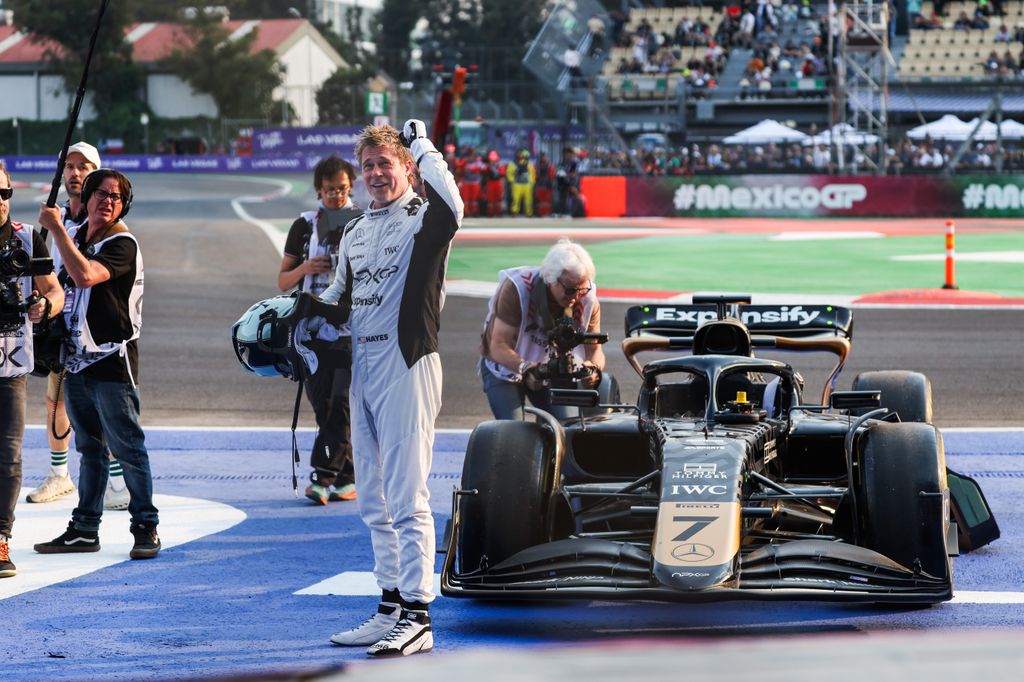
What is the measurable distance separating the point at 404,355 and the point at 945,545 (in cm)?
214

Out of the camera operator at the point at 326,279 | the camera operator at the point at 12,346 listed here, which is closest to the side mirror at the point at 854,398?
the camera operator at the point at 326,279

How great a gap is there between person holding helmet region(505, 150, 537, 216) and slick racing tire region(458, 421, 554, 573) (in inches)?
1298

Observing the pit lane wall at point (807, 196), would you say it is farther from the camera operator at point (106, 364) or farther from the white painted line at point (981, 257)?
the camera operator at point (106, 364)

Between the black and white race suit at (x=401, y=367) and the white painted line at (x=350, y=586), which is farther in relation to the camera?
the white painted line at (x=350, y=586)

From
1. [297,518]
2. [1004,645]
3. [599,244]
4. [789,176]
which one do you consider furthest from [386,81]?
[1004,645]

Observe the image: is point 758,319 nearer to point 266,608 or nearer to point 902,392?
point 902,392

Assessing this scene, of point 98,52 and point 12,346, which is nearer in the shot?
point 12,346

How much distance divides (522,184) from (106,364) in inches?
1271

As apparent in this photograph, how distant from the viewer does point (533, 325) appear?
7.34m

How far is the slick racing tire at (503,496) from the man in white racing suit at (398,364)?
0.34 metres

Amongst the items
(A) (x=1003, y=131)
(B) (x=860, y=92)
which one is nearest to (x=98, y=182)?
(A) (x=1003, y=131)

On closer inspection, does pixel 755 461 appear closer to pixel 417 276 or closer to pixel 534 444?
pixel 534 444

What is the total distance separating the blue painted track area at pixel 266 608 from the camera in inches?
205

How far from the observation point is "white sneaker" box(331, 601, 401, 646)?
208 inches
